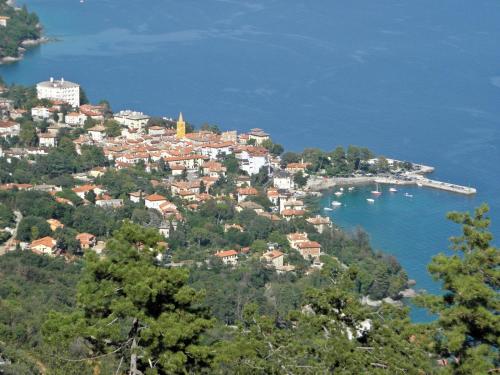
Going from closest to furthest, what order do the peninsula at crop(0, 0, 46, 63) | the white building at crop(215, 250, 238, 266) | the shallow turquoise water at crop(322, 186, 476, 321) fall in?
the white building at crop(215, 250, 238, 266)
the shallow turquoise water at crop(322, 186, 476, 321)
the peninsula at crop(0, 0, 46, 63)

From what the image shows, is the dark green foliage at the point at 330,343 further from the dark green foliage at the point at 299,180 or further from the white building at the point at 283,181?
the dark green foliage at the point at 299,180

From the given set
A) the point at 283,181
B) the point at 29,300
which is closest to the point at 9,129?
the point at 283,181

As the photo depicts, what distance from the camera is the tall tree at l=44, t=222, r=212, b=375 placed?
214 inches

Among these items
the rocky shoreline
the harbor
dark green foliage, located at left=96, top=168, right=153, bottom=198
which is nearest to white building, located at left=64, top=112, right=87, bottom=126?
dark green foliage, located at left=96, top=168, right=153, bottom=198

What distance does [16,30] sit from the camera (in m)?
32.8

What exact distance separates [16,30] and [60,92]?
880cm

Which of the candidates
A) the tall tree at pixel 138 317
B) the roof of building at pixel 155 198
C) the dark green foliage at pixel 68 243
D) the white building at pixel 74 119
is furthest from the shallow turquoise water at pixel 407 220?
the tall tree at pixel 138 317

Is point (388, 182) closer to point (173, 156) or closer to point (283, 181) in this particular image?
point (283, 181)

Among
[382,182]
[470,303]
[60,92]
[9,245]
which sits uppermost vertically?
[470,303]

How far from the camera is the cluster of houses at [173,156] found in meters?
18.1

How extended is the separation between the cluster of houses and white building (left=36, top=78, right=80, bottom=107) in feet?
0.08

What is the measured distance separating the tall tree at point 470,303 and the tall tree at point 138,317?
1232 mm

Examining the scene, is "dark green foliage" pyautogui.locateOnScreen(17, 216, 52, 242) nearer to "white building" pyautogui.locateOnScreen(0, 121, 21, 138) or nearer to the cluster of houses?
the cluster of houses

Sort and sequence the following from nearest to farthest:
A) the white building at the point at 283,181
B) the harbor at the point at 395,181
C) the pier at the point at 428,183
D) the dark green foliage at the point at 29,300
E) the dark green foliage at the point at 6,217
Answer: the dark green foliage at the point at 29,300, the dark green foliage at the point at 6,217, the white building at the point at 283,181, the pier at the point at 428,183, the harbor at the point at 395,181
